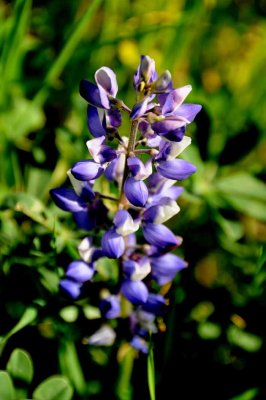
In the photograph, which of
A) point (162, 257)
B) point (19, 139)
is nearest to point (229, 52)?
point (19, 139)

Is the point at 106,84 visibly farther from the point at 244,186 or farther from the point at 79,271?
the point at 244,186

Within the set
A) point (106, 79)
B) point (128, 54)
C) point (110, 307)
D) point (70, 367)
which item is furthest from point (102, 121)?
point (128, 54)

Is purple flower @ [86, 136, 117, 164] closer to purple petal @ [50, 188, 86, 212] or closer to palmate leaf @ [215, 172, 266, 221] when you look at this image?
purple petal @ [50, 188, 86, 212]

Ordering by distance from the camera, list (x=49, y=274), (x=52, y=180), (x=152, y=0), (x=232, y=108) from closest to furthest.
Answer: (x=49, y=274) < (x=52, y=180) < (x=232, y=108) < (x=152, y=0)

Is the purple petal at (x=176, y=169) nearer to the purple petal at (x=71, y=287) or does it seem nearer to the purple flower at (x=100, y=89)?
the purple flower at (x=100, y=89)

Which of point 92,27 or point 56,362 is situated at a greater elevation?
point 92,27

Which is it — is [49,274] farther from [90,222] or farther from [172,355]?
[172,355]
